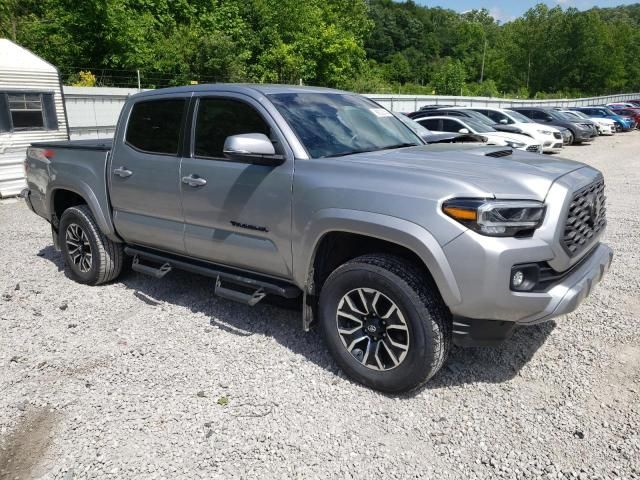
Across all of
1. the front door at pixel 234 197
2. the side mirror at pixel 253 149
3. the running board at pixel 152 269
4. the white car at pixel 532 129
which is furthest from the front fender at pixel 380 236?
the white car at pixel 532 129

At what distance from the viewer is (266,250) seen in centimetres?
372

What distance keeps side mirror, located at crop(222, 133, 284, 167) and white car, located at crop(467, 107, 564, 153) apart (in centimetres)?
1522

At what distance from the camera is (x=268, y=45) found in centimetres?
3722

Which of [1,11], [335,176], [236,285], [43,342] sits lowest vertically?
[43,342]

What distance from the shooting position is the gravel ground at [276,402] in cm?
275

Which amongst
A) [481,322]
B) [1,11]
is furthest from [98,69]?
[481,322]

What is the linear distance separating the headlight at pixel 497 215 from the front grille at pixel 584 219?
27 cm

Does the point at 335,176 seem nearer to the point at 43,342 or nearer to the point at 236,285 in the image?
the point at 236,285

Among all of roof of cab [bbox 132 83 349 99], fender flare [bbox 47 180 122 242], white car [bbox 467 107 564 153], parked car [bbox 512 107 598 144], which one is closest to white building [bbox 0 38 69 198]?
fender flare [bbox 47 180 122 242]

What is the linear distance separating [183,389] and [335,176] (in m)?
1.71

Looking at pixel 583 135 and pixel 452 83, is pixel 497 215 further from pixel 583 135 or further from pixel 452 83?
pixel 452 83

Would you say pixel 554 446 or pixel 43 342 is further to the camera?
pixel 43 342

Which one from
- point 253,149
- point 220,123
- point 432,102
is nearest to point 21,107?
point 220,123

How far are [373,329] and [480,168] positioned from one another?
1.19 meters
